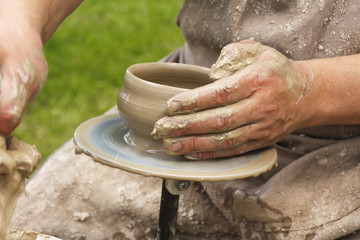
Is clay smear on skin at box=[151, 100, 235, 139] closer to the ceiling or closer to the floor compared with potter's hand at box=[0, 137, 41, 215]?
closer to the ceiling

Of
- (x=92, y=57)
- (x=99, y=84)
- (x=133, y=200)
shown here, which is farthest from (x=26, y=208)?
(x=92, y=57)

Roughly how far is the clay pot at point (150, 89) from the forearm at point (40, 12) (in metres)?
0.26

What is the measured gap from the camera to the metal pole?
138 centimetres

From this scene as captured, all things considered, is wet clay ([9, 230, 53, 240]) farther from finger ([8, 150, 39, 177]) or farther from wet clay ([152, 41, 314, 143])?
wet clay ([152, 41, 314, 143])

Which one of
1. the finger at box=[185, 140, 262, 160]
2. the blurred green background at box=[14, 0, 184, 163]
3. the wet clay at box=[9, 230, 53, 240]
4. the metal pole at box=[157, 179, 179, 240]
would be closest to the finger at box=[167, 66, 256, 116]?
the finger at box=[185, 140, 262, 160]

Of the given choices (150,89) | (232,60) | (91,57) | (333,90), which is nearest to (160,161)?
(150,89)

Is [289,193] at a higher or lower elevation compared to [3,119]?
lower

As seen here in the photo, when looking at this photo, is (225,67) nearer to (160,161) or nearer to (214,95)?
(214,95)

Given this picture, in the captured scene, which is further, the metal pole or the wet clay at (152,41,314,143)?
the metal pole

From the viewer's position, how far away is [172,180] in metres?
1.28

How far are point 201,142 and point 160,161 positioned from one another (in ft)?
0.35

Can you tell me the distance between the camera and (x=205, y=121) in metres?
1.21

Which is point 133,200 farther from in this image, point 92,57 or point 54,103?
point 92,57

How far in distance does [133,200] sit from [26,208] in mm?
313
